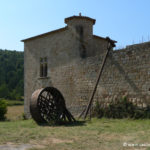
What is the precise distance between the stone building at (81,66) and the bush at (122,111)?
26cm

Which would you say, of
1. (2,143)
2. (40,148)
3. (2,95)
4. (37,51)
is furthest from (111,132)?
(2,95)

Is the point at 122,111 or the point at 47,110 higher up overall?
the point at 47,110

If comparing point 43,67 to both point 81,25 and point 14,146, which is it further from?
point 14,146

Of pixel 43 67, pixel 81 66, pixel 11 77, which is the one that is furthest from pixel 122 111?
pixel 11 77

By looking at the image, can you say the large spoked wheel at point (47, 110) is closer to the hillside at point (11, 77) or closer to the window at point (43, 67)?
the window at point (43, 67)

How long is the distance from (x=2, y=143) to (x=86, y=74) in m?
7.17

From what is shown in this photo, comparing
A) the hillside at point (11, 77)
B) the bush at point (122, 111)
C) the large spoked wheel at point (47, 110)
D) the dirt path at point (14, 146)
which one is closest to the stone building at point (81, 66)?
the bush at point (122, 111)

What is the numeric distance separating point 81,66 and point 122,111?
140 inches

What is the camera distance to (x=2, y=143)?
16.6 ft

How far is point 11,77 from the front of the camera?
50156 millimetres

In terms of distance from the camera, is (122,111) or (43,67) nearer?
(122,111)

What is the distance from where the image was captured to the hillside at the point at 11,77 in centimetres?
4634

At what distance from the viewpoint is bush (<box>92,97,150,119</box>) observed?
8898 millimetres

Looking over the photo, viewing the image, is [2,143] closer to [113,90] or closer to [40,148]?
[40,148]
